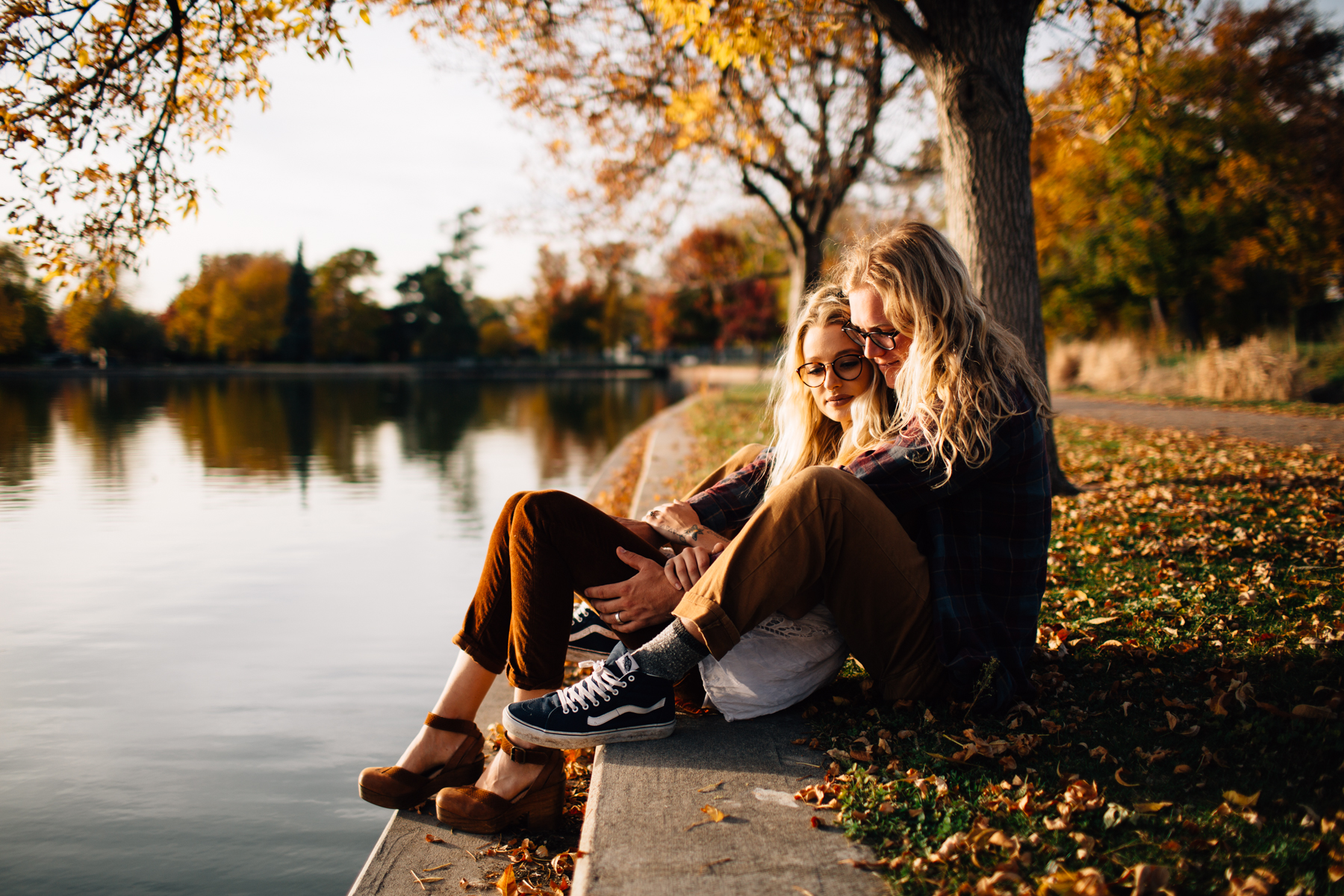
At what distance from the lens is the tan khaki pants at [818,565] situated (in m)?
2.21

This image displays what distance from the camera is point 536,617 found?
2467 mm

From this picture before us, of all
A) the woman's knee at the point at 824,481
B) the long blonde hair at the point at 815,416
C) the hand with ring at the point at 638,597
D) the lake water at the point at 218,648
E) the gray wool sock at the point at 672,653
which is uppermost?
the long blonde hair at the point at 815,416

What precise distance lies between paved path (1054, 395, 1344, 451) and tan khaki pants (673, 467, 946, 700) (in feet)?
23.9

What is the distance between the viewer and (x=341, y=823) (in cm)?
339

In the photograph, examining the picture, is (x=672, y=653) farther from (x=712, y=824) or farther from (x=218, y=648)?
(x=218, y=648)

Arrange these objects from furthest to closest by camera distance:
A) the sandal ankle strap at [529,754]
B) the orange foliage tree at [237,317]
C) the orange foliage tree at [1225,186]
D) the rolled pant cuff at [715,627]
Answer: the orange foliage tree at [237,317] → the orange foliage tree at [1225,186] → the sandal ankle strap at [529,754] → the rolled pant cuff at [715,627]

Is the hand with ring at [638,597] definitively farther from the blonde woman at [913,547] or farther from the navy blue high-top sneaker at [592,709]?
the navy blue high-top sneaker at [592,709]

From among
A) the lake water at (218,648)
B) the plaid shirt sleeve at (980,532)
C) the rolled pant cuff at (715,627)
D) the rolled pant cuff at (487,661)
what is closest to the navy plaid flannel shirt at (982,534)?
the plaid shirt sleeve at (980,532)

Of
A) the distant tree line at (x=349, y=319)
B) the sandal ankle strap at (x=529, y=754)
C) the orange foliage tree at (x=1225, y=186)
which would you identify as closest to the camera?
the sandal ankle strap at (x=529, y=754)

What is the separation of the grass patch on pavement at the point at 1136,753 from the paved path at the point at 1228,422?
17.3 ft

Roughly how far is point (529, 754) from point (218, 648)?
365 centimetres

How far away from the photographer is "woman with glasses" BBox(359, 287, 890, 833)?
2479 millimetres

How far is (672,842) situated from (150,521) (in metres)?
8.64

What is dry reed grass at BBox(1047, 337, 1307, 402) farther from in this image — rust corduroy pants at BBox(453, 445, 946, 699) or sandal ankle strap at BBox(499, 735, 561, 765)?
sandal ankle strap at BBox(499, 735, 561, 765)
